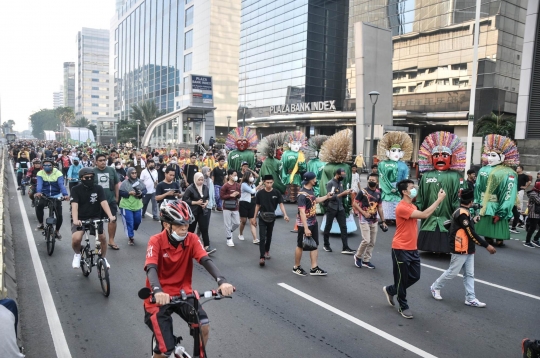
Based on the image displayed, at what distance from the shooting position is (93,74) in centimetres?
14638

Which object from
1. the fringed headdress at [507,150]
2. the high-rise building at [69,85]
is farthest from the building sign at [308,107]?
the high-rise building at [69,85]

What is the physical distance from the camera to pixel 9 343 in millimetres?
2525

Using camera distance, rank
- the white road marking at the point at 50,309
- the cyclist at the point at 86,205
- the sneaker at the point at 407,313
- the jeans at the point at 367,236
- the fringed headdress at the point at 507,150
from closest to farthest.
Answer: the white road marking at the point at 50,309
the sneaker at the point at 407,313
the cyclist at the point at 86,205
the jeans at the point at 367,236
the fringed headdress at the point at 507,150

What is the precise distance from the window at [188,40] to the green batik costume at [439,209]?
239 feet

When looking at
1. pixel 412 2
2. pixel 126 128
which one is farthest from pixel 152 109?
pixel 412 2

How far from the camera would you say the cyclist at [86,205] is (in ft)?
22.5

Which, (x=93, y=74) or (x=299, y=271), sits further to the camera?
(x=93, y=74)

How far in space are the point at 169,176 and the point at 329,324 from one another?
5.25 metres

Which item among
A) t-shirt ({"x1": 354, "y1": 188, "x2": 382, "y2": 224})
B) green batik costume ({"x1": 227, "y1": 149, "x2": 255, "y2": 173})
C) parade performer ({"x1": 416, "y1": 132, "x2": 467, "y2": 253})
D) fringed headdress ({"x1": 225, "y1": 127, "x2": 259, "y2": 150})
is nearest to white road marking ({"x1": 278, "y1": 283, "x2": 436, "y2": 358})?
t-shirt ({"x1": 354, "y1": 188, "x2": 382, "y2": 224})

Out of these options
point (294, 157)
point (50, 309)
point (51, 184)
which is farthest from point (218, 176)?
point (50, 309)

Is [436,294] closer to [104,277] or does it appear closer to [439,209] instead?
[439,209]

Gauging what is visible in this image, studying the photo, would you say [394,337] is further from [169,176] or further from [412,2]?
[412,2]

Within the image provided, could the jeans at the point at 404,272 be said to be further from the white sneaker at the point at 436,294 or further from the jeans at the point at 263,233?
the jeans at the point at 263,233

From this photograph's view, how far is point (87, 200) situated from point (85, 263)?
3.47ft
